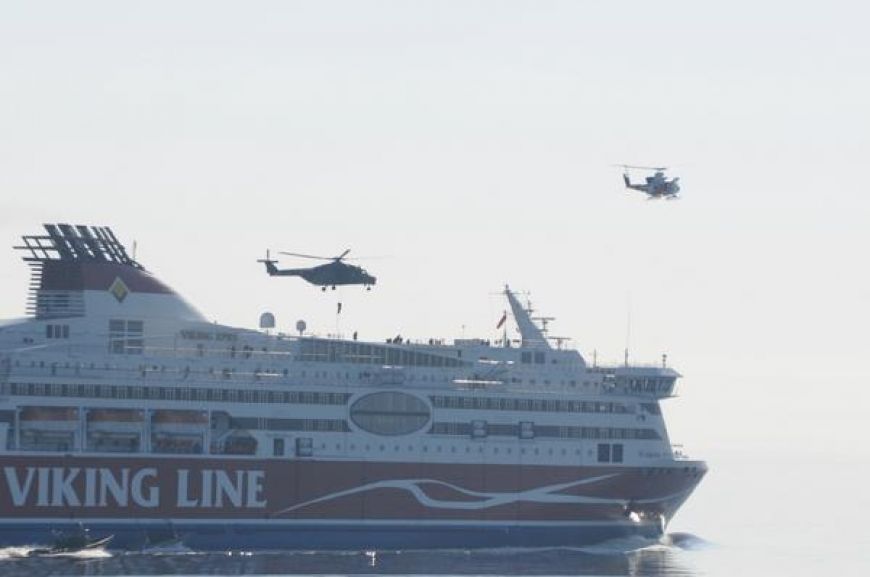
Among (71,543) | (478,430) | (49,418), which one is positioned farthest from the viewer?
(478,430)

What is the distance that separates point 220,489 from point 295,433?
3.61 m

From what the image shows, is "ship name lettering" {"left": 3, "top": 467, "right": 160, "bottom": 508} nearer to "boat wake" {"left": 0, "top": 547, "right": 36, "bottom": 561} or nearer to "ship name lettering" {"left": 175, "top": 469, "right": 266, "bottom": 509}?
"ship name lettering" {"left": 175, "top": 469, "right": 266, "bottom": 509}

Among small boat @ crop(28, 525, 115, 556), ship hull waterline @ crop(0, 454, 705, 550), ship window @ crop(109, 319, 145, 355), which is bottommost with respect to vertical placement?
small boat @ crop(28, 525, 115, 556)

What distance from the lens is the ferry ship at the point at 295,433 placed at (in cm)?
8238

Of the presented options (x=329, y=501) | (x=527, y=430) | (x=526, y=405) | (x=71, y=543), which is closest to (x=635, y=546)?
(x=527, y=430)

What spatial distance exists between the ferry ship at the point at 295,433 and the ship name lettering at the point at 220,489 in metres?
0.05

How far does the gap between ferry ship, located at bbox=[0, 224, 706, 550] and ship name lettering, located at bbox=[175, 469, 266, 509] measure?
0.05 meters

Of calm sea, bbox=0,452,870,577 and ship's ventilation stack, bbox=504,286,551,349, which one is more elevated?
ship's ventilation stack, bbox=504,286,551,349

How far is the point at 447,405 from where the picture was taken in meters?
86.6

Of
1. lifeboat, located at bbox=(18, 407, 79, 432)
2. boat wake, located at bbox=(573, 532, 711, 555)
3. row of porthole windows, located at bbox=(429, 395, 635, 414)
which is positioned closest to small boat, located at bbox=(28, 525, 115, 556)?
lifeboat, located at bbox=(18, 407, 79, 432)

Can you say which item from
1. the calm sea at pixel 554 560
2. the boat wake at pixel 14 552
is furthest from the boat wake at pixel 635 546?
the boat wake at pixel 14 552

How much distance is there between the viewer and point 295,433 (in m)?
84.6

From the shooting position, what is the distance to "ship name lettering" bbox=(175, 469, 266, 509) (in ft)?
271

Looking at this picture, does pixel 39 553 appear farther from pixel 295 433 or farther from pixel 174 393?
pixel 295 433
